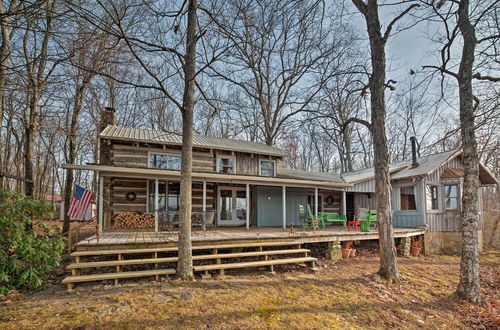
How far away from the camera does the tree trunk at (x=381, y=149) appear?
6758 mm

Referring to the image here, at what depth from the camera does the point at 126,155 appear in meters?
11.2

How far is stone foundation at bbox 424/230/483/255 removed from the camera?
11798mm

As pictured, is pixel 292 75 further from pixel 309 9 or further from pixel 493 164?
pixel 493 164

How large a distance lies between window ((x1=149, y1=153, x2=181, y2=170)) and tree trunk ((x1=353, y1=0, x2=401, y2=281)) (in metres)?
8.58

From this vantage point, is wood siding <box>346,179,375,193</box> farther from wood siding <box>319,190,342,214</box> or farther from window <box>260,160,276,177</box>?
window <box>260,160,276,177</box>

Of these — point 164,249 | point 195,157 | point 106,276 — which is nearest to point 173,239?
point 164,249

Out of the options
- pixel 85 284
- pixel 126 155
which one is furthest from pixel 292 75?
pixel 85 284

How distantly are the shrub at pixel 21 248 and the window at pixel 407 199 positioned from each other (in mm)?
14331

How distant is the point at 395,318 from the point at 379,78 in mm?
5758

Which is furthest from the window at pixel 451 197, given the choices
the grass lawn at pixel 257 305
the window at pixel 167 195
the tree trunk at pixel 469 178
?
the window at pixel 167 195

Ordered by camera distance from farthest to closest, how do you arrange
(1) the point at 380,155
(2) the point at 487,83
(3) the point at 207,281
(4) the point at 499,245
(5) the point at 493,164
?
(5) the point at 493,164 → (4) the point at 499,245 → (1) the point at 380,155 → (2) the point at 487,83 → (3) the point at 207,281

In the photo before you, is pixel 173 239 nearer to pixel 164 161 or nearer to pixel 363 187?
pixel 164 161

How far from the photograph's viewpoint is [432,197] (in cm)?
1276

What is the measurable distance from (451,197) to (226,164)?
442 inches
